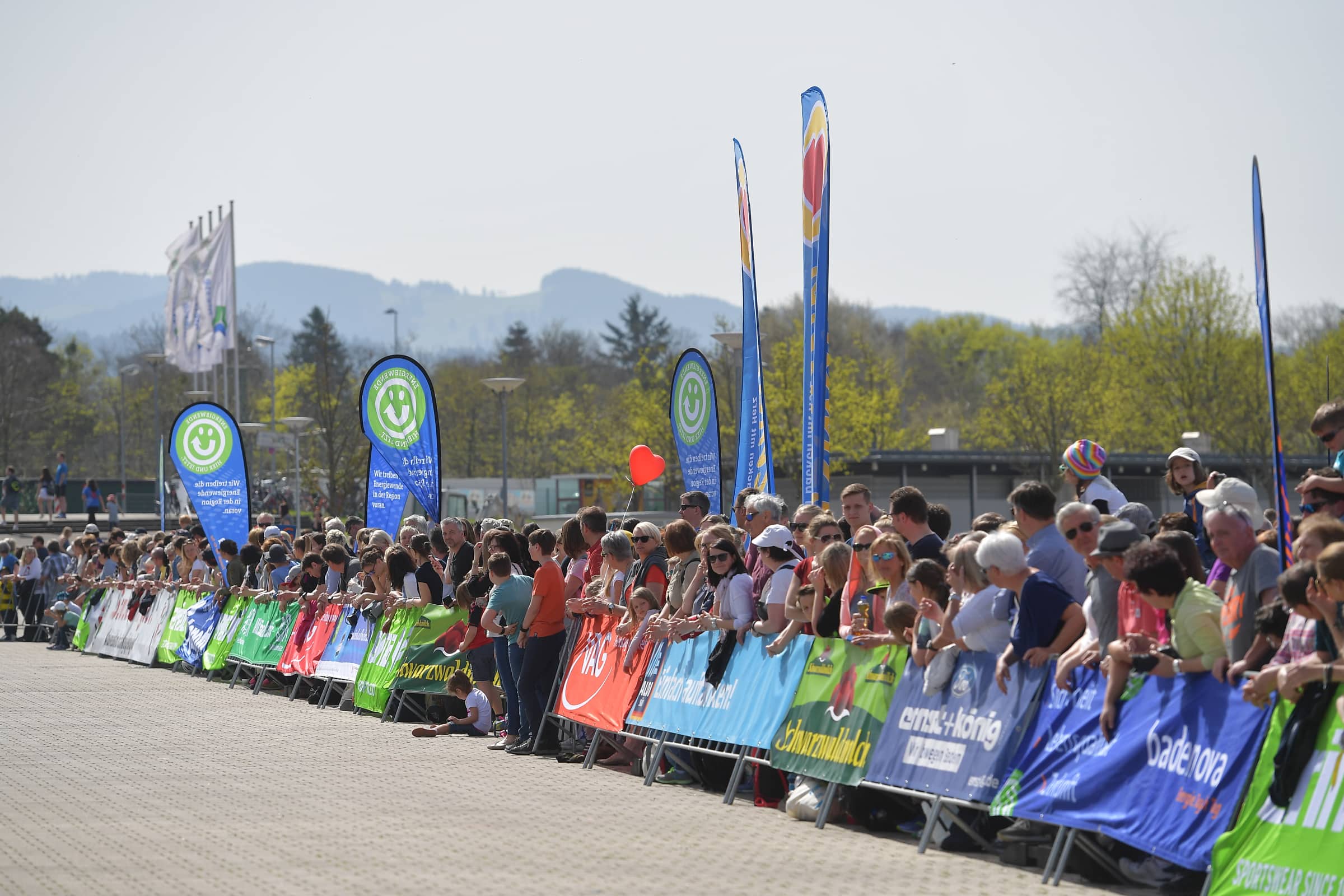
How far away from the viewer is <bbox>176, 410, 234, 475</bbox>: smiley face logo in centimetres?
2348

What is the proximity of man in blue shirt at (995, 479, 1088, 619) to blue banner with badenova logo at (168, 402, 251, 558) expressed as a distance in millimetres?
16426

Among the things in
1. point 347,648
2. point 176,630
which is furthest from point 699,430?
point 176,630

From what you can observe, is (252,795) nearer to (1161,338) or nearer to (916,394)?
(1161,338)

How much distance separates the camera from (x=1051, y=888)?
286 inches

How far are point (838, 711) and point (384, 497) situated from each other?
1223 centimetres

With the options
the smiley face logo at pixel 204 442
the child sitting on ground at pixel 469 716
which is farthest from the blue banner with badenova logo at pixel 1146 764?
the smiley face logo at pixel 204 442

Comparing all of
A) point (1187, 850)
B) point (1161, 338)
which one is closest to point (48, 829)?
point (1187, 850)

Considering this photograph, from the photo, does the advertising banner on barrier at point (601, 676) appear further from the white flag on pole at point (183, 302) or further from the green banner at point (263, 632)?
the white flag on pole at point (183, 302)

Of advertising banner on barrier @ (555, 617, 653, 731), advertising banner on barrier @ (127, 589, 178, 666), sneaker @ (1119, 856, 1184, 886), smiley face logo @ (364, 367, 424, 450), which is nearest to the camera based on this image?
sneaker @ (1119, 856, 1184, 886)

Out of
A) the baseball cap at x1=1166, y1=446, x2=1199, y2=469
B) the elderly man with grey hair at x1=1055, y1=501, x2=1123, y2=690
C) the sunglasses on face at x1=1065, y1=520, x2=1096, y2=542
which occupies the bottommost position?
the elderly man with grey hair at x1=1055, y1=501, x2=1123, y2=690

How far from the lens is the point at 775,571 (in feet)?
35.2

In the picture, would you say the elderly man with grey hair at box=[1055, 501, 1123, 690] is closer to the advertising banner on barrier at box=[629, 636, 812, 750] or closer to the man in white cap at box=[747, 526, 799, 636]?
the advertising banner on barrier at box=[629, 636, 812, 750]

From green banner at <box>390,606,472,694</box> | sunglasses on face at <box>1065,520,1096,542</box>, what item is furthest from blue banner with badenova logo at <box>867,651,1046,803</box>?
green banner at <box>390,606,472,694</box>

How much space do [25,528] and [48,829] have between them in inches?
1885
